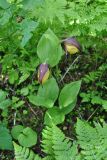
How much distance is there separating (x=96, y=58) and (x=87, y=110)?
1.29 ft

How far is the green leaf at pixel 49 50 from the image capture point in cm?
229

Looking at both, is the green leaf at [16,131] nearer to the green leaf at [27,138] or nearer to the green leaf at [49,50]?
the green leaf at [27,138]

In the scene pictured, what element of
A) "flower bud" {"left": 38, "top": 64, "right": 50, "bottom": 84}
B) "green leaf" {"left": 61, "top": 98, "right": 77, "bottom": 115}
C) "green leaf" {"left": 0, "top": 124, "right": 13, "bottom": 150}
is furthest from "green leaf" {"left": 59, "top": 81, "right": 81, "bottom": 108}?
"green leaf" {"left": 0, "top": 124, "right": 13, "bottom": 150}

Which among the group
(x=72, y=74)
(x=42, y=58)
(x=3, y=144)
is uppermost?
(x=42, y=58)

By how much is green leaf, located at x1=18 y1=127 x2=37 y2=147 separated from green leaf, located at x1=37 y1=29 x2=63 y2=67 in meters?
0.43

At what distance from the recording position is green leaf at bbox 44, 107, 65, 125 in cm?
227

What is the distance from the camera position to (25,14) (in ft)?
7.17

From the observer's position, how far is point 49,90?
233 cm

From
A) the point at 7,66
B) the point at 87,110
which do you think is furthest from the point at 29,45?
the point at 87,110

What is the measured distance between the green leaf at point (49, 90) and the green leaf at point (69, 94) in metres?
0.04

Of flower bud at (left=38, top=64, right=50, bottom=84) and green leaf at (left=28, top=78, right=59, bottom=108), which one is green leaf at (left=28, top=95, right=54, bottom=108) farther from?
flower bud at (left=38, top=64, right=50, bottom=84)

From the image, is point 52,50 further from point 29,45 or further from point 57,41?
point 29,45

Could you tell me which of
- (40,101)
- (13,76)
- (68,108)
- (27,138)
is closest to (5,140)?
(27,138)

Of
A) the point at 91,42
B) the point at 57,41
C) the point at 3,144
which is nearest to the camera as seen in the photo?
the point at 3,144
